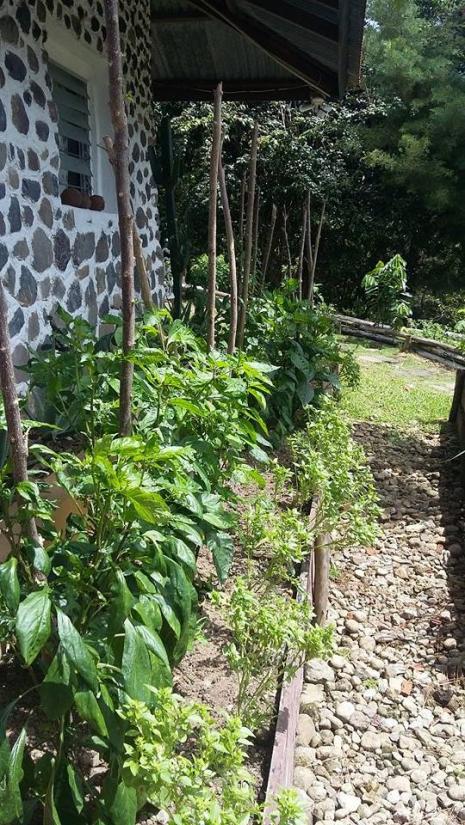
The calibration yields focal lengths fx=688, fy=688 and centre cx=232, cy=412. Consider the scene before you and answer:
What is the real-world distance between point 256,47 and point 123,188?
4.77 metres

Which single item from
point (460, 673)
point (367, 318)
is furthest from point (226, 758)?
point (367, 318)

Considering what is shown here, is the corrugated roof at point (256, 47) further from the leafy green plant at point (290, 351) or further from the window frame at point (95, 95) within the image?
the leafy green plant at point (290, 351)

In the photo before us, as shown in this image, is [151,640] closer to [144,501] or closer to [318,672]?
[144,501]

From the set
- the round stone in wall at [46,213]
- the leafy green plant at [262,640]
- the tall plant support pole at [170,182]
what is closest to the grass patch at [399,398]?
the tall plant support pole at [170,182]

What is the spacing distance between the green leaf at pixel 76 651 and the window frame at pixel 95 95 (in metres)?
4.10

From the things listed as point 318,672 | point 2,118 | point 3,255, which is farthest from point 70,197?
point 318,672

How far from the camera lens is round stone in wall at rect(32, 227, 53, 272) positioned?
13.0 ft

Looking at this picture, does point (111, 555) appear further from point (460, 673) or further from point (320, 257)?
point (320, 257)

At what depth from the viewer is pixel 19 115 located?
3768mm

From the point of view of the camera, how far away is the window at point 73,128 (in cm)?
451

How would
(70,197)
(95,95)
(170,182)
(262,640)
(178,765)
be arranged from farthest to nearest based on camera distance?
1. (170,182)
2. (95,95)
3. (70,197)
4. (262,640)
5. (178,765)

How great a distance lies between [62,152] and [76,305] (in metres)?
1.02

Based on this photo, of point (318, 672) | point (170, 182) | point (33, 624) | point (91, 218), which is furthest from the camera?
point (170, 182)

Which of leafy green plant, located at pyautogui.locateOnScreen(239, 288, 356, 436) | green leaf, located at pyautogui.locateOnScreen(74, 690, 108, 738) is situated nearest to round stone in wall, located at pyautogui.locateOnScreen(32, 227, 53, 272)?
leafy green plant, located at pyautogui.locateOnScreen(239, 288, 356, 436)
